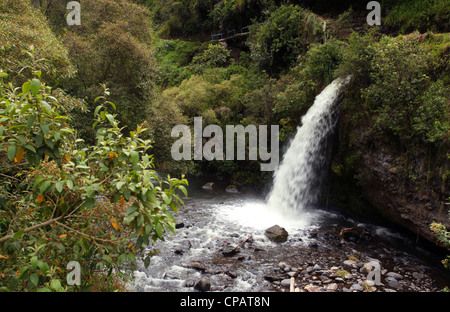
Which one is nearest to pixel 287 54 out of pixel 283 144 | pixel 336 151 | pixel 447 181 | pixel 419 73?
pixel 283 144

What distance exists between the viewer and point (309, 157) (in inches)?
433

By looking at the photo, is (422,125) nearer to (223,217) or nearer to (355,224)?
(355,224)

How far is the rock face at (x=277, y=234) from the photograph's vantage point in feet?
27.4

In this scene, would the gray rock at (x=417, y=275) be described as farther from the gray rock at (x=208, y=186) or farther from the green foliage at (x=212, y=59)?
the green foliage at (x=212, y=59)

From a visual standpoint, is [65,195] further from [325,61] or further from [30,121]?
[325,61]

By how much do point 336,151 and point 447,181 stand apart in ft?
13.1

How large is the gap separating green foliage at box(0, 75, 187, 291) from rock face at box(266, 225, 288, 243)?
19.5 ft

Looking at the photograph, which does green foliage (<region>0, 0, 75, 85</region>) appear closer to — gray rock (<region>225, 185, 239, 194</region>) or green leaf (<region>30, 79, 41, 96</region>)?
green leaf (<region>30, 79, 41, 96</region>)

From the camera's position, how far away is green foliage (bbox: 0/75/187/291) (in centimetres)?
247

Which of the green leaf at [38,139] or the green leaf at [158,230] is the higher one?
the green leaf at [38,139]

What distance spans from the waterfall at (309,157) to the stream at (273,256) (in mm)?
680

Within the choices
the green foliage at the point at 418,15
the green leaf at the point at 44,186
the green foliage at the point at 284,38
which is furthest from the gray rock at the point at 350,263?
the green foliage at the point at 284,38

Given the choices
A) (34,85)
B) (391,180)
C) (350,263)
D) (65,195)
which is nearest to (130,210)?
(65,195)

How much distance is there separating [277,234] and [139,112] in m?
7.55
